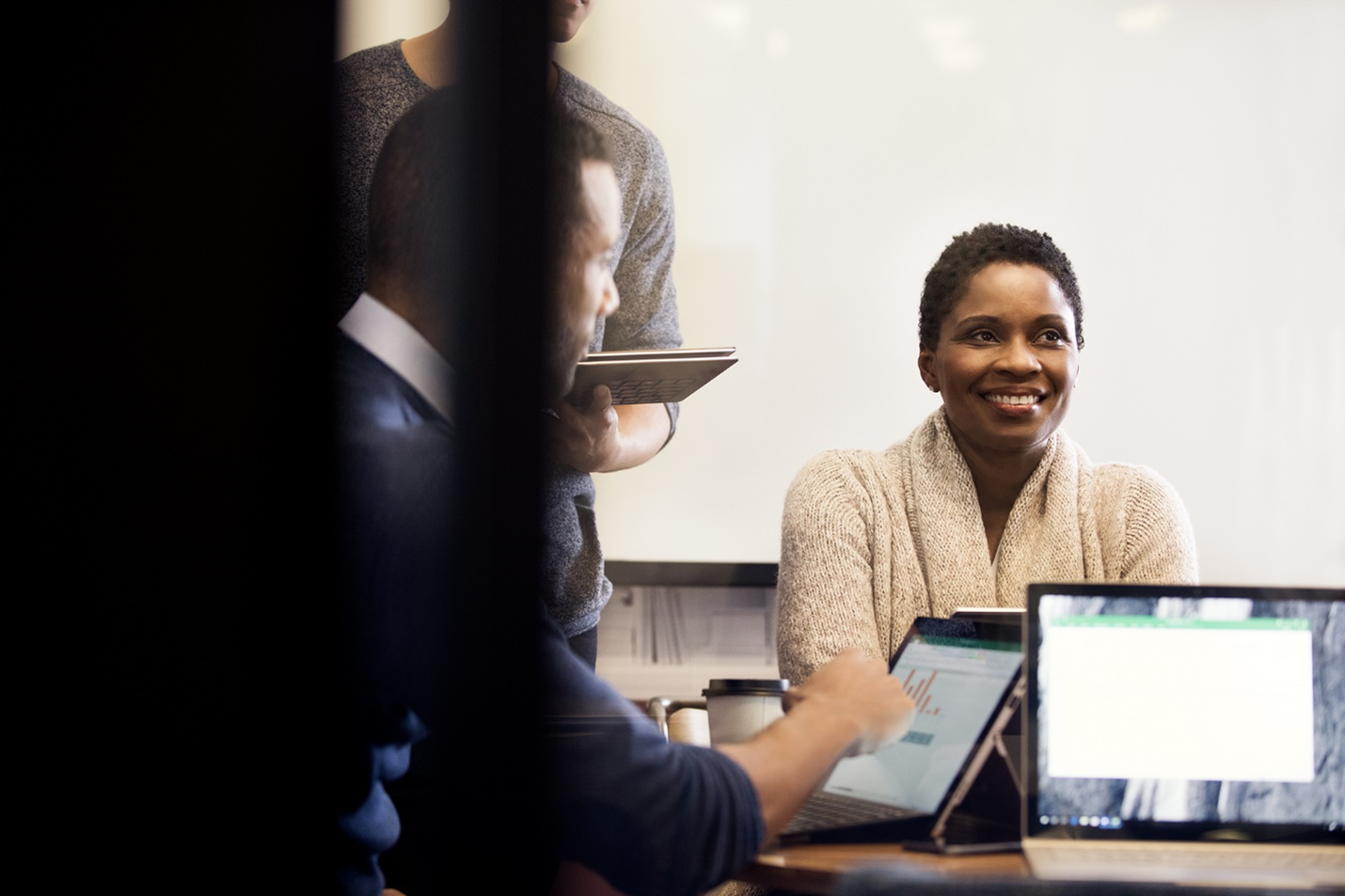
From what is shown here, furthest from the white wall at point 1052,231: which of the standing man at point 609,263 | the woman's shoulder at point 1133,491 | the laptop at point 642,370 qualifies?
the laptop at point 642,370

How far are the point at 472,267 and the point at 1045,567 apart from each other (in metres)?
0.86

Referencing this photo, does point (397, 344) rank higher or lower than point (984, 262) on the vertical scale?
lower

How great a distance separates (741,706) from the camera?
1023 millimetres

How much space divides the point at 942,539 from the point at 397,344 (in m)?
0.89

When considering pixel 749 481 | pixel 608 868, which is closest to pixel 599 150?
pixel 608 868

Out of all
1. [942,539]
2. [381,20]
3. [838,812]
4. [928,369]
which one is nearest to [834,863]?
[838,812]

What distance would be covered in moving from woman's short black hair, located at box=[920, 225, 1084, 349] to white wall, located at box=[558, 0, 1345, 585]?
0.52 metres

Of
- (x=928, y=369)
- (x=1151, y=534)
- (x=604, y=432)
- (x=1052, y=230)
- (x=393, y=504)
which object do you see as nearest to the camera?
(x=393, y=504)

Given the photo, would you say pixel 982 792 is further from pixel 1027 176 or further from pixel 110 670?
pixel 1027 176

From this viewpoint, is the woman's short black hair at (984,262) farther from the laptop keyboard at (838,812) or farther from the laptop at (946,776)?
the laptop keyboard at (838,812)

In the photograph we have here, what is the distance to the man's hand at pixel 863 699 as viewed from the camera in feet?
3.03

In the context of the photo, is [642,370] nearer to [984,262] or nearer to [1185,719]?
[1185,719]

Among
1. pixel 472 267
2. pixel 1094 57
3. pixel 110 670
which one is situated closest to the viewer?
pixel 110 670

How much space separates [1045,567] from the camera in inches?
57.0
